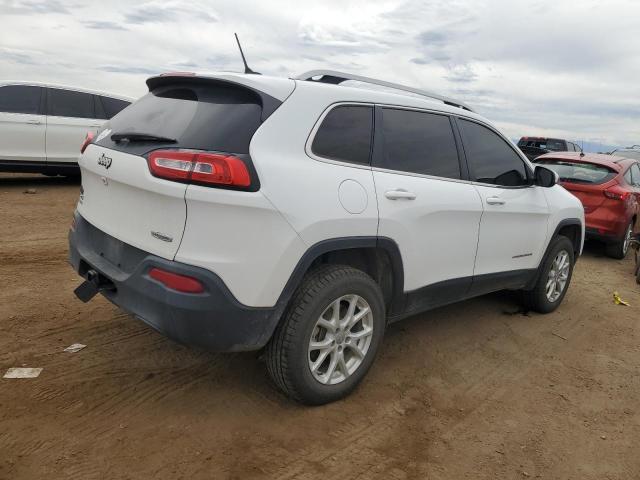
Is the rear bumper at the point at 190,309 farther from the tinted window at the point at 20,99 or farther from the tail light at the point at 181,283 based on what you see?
the tinted window at the point at 20,99

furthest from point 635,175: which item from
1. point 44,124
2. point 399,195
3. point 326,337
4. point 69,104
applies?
point 44,124

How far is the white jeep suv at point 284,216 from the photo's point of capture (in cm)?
246

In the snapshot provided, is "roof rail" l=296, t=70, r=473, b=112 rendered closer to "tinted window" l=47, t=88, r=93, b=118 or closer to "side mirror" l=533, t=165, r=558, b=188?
"side mirror" l=533, t=165, r=558, b=188

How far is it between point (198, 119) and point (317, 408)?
172 cm

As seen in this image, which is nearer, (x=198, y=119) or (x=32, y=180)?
(x=198, y=119)

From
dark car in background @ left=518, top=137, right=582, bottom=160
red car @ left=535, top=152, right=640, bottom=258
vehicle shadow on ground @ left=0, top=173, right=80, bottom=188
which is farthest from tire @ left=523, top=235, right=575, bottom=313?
dark car in background @ left=518, top=137, right=582, bottom=160

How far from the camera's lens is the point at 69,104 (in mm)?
9586

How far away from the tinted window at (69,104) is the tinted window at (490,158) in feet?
26.5

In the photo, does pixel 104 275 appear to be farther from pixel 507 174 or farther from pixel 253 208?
pixel 507 174

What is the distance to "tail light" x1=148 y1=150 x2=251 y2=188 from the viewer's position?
7.91 ft

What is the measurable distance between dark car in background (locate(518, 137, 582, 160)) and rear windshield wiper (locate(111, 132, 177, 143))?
16.7m

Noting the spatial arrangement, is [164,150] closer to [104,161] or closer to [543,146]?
[104,161]

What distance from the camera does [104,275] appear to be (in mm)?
2832

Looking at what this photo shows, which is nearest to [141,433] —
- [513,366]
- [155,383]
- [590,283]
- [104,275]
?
[155,383]
